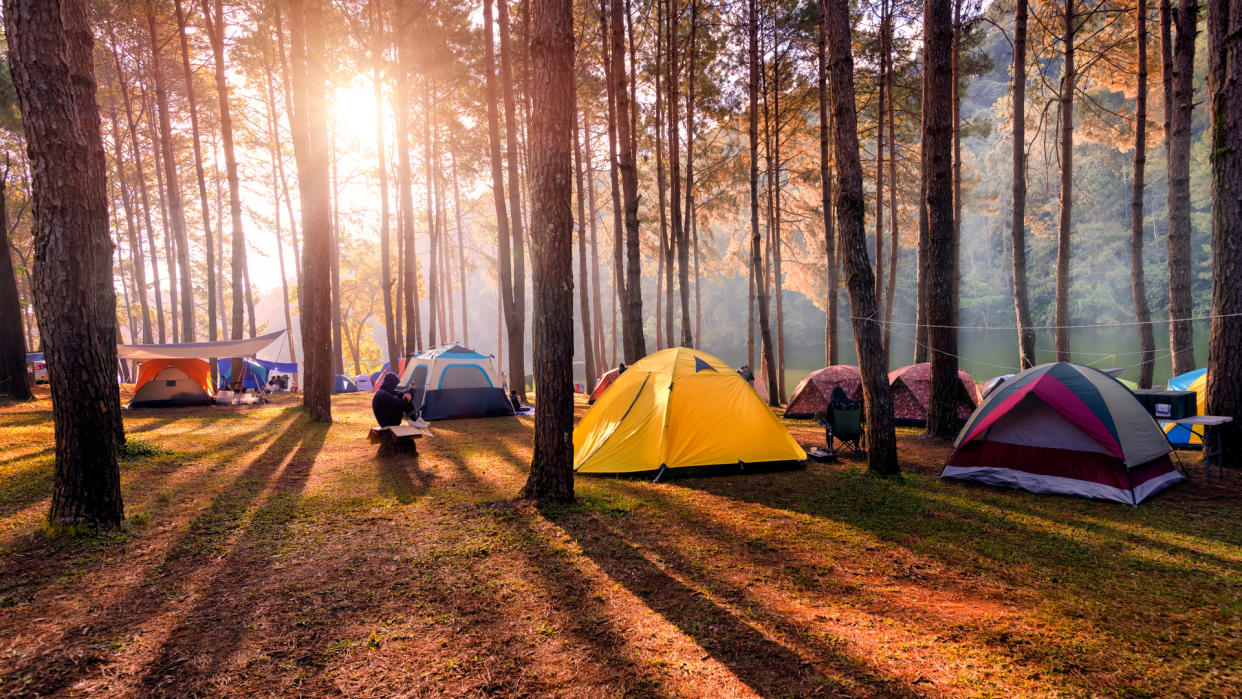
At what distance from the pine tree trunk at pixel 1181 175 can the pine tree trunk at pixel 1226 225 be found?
2093 mm

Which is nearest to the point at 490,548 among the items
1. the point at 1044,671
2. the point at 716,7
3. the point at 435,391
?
the point at 1044,671

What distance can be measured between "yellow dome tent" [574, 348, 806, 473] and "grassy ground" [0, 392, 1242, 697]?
701mm

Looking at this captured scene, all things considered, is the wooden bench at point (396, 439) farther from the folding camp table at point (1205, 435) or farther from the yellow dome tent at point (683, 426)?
the folding camp table at point (1205, 435)

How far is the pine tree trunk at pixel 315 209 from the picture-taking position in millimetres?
10102

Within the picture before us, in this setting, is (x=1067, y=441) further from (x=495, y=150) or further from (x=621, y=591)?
(x=495, y=150)

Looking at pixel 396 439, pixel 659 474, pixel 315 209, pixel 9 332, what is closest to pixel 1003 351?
pixel 659 474

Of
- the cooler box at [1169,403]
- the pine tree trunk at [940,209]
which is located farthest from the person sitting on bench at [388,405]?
the cooler box at [1169,403]

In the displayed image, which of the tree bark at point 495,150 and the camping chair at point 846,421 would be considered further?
the tree bark at point 495,150

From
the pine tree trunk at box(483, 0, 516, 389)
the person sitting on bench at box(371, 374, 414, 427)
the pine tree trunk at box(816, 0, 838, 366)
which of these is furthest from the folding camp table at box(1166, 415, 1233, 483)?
the pine tree trunk at box(483, 0, 516, 389)

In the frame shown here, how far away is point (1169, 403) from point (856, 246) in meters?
4.03

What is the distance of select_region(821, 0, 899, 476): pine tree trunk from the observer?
6297 mm

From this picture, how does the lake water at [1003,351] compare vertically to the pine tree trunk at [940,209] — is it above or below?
below

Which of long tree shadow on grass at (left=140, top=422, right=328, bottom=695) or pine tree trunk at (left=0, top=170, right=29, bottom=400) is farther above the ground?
pine tree trunk at (left=0, top=170, right=29, bottom=400)

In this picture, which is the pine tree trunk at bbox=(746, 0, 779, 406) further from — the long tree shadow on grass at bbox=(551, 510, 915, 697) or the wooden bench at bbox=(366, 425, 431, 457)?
the long tree shadow on grass at bbox=(551, 510, 915, 697)
